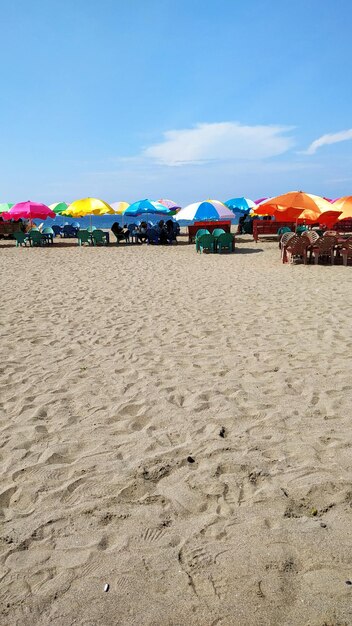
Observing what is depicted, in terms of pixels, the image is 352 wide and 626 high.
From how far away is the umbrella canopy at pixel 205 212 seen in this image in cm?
1819

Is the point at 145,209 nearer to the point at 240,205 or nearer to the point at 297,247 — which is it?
the point at 240,205

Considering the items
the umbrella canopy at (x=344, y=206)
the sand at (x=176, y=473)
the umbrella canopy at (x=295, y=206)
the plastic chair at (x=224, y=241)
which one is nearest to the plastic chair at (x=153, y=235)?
the plastic chair at (x=224, y=241)

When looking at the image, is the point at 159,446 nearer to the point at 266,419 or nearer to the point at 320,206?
the point at 266,419

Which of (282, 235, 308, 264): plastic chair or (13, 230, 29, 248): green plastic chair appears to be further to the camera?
(13, 230, 29, 248): green plastic chair

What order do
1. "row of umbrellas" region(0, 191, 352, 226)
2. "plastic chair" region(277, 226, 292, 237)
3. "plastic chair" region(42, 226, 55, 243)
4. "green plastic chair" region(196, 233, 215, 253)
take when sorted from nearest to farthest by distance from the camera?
"row of umbrellas" region(0, 191, 352, 226) → "green plastic chair" region(196, 233, 215, 253) → "plastic chair" region(277, 226, 292, 237) → "plastic chair" region(42, 226, 55, 243)

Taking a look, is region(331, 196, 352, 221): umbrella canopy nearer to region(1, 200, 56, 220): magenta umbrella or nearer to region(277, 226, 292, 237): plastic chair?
region(277, 226, 292, 237): plastic chair

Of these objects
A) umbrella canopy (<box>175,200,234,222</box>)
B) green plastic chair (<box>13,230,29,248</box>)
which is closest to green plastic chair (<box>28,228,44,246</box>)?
green plastic chair (<box>13,230,29,248</box>)

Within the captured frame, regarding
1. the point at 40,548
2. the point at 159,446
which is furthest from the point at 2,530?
the point at 159,446

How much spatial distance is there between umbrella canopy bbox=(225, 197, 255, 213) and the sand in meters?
19.6

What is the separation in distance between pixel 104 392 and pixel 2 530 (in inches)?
72.7

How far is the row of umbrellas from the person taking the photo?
14164 millimetres

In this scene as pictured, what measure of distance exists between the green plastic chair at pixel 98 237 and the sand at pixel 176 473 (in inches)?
581

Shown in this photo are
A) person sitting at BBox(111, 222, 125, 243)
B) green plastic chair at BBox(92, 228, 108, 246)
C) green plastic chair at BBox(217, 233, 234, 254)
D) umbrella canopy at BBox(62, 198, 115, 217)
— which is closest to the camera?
green plastic chair at BBox(217, 233, 234, 254)

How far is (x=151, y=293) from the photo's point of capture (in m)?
9.33
